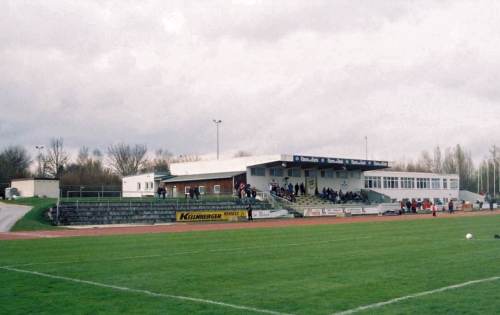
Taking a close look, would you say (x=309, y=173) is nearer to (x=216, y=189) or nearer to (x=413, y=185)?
(x=216, y=189)

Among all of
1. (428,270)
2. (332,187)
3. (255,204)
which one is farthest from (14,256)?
(332,187)

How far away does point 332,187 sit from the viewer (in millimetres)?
76938

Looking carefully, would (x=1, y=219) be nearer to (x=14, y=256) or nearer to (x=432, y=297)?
(x=14, y=256)

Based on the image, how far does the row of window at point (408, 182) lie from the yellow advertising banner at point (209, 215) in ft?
119

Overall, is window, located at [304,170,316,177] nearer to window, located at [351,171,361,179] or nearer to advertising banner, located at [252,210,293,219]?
window, located at [351,171,361,179]

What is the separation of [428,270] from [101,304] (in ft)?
24.5

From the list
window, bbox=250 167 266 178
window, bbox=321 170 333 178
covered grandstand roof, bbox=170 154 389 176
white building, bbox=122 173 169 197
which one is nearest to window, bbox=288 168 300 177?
covered grandstand roof, bbox=170 154 389 176

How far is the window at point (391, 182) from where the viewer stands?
87.8 metres

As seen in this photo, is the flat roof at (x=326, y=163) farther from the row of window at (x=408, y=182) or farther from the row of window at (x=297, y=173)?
the row of window at (x=408, y=182)

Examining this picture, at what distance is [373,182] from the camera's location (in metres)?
85.4

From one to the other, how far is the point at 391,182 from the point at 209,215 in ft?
151

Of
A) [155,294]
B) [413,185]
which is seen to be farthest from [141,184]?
[155,294]

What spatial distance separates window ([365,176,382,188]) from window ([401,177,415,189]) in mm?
6325

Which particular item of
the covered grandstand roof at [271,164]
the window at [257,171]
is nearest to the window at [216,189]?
the covered grandstand roof at [271,164]
